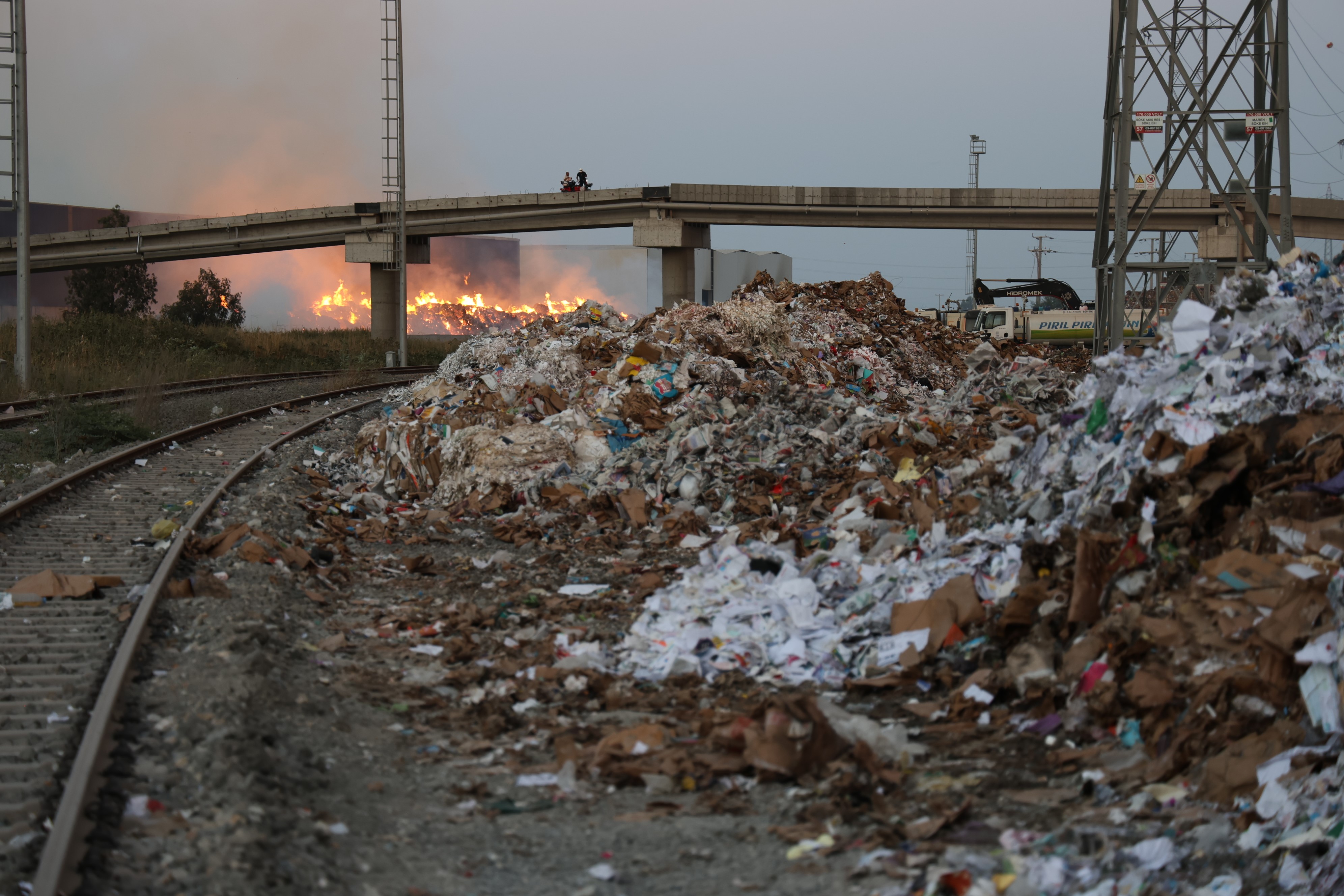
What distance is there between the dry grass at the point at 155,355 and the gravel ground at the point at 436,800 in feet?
43.8

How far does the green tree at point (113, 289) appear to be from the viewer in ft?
204

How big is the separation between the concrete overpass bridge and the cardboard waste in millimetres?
31625

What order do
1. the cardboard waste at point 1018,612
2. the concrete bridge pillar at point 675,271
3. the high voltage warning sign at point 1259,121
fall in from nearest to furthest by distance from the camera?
the cardboard waste at point 1018,612, the high voltage warning sign at point 1259,121, the concrete bridge pillar at point 675,271

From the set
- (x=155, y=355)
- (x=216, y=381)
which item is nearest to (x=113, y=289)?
(x=155, y=355)

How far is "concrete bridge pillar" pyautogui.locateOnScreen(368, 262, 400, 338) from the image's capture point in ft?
155

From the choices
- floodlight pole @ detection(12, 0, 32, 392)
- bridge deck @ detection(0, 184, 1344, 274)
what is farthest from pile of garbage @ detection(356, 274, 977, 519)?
bridge deck @ detection(0, 184, 1344, 274)

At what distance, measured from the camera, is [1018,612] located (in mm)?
5719

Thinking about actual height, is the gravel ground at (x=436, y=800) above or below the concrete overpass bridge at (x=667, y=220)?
below

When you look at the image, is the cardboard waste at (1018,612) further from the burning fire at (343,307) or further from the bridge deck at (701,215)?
the burning fire at (343,307)

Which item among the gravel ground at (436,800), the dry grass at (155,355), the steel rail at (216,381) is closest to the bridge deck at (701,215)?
the dry grass at (155,355)

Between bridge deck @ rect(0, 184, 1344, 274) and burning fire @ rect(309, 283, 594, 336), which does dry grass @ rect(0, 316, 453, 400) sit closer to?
bridge deck @ rect(0, 184, 1344, 274)

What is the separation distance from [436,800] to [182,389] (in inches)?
832

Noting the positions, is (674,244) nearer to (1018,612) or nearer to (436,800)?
(1018,612)

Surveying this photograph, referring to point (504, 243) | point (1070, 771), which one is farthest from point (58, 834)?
point (504, 243)
